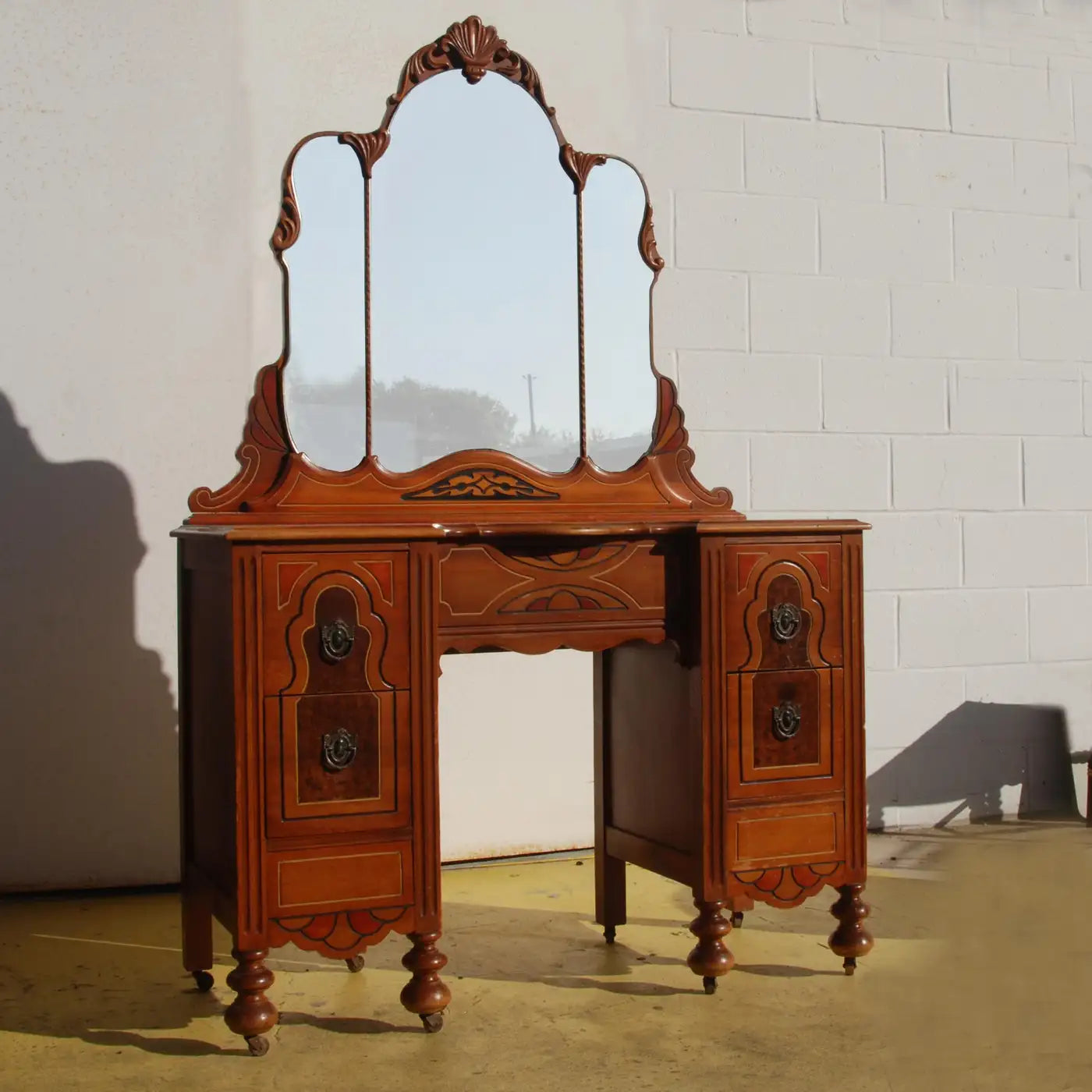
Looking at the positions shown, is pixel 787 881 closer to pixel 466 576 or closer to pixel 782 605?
pixel 782 605

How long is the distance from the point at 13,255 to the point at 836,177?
1907 mm

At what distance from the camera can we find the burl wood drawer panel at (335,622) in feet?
6.93

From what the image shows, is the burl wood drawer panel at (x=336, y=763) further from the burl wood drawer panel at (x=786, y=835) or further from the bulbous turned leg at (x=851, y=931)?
the bulbous turned leg at (x=851, y=931)

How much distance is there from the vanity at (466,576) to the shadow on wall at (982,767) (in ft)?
3.61

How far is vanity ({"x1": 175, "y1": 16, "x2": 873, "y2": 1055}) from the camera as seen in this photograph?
2.14 m

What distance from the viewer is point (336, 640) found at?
2141 millimetres

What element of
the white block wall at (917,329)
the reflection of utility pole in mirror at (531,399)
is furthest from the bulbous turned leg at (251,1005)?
the white block wall at (917,329)

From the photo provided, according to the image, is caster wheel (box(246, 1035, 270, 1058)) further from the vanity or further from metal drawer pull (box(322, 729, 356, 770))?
metal drawer pull (box(322, 729, 356, 770))

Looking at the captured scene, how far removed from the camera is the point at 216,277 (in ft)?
9.78

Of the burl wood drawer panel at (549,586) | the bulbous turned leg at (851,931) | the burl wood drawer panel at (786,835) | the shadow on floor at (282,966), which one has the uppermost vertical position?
the burl wood drawer panel at (549,586)

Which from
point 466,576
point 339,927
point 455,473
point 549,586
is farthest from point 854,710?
point 339,927

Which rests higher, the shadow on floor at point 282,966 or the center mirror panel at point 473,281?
the center mirror panel at point 473,281

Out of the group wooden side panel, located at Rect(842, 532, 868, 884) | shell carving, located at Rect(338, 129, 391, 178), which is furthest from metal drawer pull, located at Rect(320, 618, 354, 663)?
shell carving, located at Rect(338, 129, 391, 178)

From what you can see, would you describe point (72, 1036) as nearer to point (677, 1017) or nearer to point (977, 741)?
point (677, 1017)
